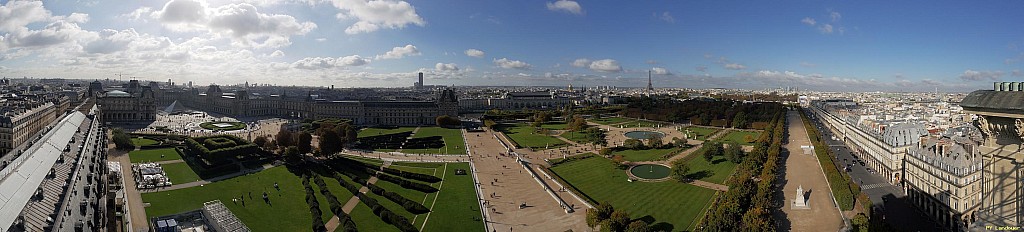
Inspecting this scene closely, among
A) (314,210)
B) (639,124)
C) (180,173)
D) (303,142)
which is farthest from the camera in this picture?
(639,124)

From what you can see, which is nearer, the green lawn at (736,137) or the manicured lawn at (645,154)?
the manicured lawn at (645,154)

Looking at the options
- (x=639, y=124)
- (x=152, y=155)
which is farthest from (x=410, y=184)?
(x=639, y=124)

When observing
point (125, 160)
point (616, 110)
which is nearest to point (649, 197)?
point (125, 160)

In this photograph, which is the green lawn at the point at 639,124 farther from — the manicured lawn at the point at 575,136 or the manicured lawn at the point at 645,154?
the manicured lawn at the point at 645,154

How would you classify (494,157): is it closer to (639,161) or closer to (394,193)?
(639,161)

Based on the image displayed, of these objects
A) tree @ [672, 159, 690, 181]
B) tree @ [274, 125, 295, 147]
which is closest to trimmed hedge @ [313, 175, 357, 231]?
tree @ [274, 125, 295, 147]

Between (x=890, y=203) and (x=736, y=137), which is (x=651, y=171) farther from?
(x=736, y=137)

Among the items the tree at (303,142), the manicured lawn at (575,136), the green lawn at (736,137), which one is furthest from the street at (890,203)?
the tree at (303,142)
